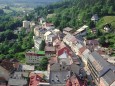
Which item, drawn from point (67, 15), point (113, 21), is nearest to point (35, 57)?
point (113, 21)

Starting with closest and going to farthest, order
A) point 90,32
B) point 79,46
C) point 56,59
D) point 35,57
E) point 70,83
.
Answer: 1. point 70,83
2. point 56,59
3. point 35,57
4. point 79,46
5. point 90,32

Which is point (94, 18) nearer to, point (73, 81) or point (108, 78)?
point (108, 78)

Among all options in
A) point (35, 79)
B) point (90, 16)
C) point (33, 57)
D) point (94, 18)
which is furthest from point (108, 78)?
point (90, 16)

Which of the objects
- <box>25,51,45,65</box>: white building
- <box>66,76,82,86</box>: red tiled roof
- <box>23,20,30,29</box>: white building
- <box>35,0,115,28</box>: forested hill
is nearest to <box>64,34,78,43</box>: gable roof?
<box>25,51,45,65</box>: white building

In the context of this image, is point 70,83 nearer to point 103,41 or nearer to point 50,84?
point 50,84

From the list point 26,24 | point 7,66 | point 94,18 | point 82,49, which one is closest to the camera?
point 7,66

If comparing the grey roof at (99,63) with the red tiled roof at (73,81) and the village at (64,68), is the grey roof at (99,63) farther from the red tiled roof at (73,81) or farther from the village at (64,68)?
the red tiled roof at (73,81)
